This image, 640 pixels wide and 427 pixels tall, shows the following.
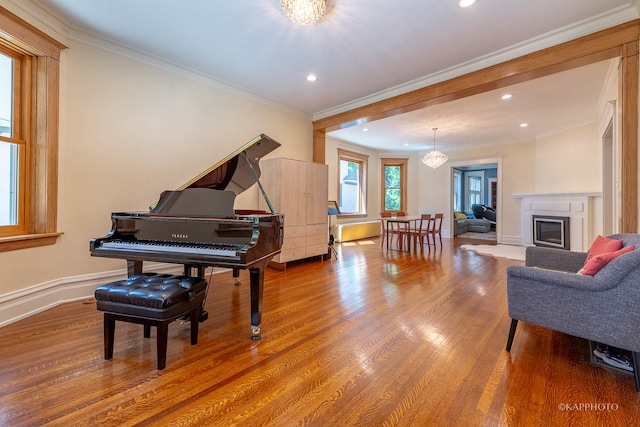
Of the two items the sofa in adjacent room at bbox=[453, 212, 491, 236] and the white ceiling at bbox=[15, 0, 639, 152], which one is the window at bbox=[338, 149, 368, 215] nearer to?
the white ceiling at bbox=[15, 0, 639, 152]

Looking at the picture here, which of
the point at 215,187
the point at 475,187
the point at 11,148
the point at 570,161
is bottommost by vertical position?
the point at 215,187

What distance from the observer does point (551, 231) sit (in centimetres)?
602

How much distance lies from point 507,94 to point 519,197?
3635mm

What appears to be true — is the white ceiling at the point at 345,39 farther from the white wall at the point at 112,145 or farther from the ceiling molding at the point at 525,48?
the white wall at the point at 112,145

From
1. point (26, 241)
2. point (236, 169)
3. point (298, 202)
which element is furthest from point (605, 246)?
point (26, 241)

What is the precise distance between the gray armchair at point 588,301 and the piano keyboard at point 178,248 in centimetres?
204

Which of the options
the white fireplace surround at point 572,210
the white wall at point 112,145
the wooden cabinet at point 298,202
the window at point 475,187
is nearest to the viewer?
the white wall at point 112,145

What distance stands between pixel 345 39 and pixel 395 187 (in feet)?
21.4

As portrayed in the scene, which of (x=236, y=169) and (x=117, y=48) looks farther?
(x=117, y=48)

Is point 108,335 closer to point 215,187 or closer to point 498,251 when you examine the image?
point 215,187

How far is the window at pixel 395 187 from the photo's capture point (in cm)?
889

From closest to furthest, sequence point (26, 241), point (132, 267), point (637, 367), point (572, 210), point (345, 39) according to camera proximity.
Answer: point (637, 367), point (132, 267), point (26, 241), point (345, 39), point (572, 210)

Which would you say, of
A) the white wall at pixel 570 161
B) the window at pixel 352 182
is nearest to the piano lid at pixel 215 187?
the window at pixel 352 182

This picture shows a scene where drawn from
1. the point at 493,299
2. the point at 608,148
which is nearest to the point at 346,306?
the point at 493,299
